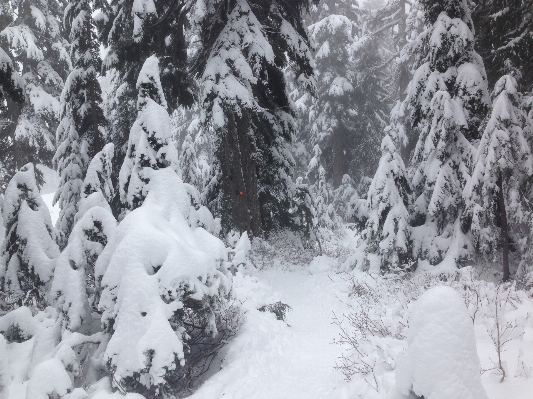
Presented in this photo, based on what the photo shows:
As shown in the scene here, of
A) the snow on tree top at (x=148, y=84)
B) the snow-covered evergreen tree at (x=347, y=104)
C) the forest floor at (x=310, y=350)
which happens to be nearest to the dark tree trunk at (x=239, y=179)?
the forest floor at (x=310, y=350)

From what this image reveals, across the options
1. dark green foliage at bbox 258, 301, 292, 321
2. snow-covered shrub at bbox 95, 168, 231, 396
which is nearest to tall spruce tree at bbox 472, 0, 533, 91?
dark green foliage at bbox 258, 301, 292, 321

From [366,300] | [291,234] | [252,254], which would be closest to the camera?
[366,300]

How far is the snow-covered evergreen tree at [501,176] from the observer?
741 centimetres

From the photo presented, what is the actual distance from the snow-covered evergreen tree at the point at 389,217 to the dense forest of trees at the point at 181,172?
0.15 feet

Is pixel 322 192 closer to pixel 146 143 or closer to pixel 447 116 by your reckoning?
pixel 447 116

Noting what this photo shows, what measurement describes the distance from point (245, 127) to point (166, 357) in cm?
814

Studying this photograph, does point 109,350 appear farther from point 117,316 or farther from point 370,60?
point 370,60

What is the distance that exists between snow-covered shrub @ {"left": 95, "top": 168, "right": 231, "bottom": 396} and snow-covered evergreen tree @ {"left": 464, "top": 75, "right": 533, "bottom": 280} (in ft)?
20.4

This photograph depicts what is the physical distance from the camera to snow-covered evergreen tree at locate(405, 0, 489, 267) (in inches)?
343

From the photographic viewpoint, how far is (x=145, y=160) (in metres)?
5.75

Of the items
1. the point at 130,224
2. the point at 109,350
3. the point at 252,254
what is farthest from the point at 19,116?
the point at 109,350

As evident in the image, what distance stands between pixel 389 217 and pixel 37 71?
1754cm

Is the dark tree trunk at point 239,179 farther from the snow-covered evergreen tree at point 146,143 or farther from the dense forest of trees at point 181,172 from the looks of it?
the snow-covered evergreen tree at point 146,143

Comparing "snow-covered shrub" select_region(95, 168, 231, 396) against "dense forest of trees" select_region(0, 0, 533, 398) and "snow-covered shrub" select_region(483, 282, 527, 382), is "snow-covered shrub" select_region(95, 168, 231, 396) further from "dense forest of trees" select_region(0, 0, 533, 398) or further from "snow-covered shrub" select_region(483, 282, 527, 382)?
"snow-covered shrub" select_region(483, 282, 527, 382)
